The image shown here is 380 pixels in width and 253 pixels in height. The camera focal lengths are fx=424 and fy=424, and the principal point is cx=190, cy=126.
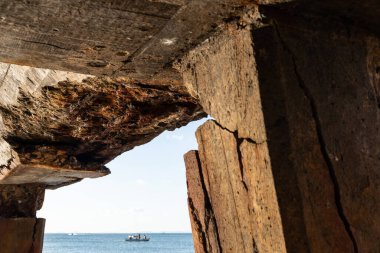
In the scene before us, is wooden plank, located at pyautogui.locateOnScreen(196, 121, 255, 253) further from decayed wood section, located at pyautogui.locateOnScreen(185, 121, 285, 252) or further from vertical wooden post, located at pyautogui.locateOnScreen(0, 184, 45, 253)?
vertical wooden post, located at pyautogui.locateOnScreen(0, 184, 45, 253)

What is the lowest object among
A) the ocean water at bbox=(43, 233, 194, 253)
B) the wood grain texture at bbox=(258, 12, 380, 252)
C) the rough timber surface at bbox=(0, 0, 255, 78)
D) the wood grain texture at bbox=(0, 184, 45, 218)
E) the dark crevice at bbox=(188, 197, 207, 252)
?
the dark crevice at bbox=(188, 197, 207, 252)

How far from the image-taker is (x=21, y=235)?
4992 millimetres

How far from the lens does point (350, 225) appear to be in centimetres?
130

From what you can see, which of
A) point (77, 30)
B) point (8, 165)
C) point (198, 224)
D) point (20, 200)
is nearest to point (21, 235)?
point (20, 200)

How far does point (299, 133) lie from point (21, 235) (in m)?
4.53

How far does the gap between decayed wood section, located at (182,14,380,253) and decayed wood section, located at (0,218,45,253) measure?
408 cm

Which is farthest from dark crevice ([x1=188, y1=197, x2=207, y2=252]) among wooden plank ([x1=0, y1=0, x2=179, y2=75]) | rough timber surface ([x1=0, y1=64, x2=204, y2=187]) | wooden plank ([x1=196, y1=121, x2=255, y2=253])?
rough timber surface ([x1=0, y1=64, x2=204, y2=187])

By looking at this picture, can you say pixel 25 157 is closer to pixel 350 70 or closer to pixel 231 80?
pixel 231 80

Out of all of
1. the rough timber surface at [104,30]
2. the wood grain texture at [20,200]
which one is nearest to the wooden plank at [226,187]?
the rough timber surface at [104,30]

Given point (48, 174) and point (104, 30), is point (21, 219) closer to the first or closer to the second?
point (48, 174)

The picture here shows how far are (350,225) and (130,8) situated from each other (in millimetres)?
979

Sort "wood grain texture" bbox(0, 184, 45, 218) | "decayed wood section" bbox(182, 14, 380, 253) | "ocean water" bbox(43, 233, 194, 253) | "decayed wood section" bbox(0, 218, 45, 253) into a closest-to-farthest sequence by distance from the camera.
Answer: "decayed wood section" bbox(182, 14, 380, 253), "decayed wood section" bbox(0, 218, 45, 253), "wood grain texture" bbox(0, 184, 45, 218), "ocean water" bbox(43, 233, 194, 253)

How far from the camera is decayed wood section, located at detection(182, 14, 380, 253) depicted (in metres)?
1.27

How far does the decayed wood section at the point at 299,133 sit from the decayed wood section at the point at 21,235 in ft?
13.4
